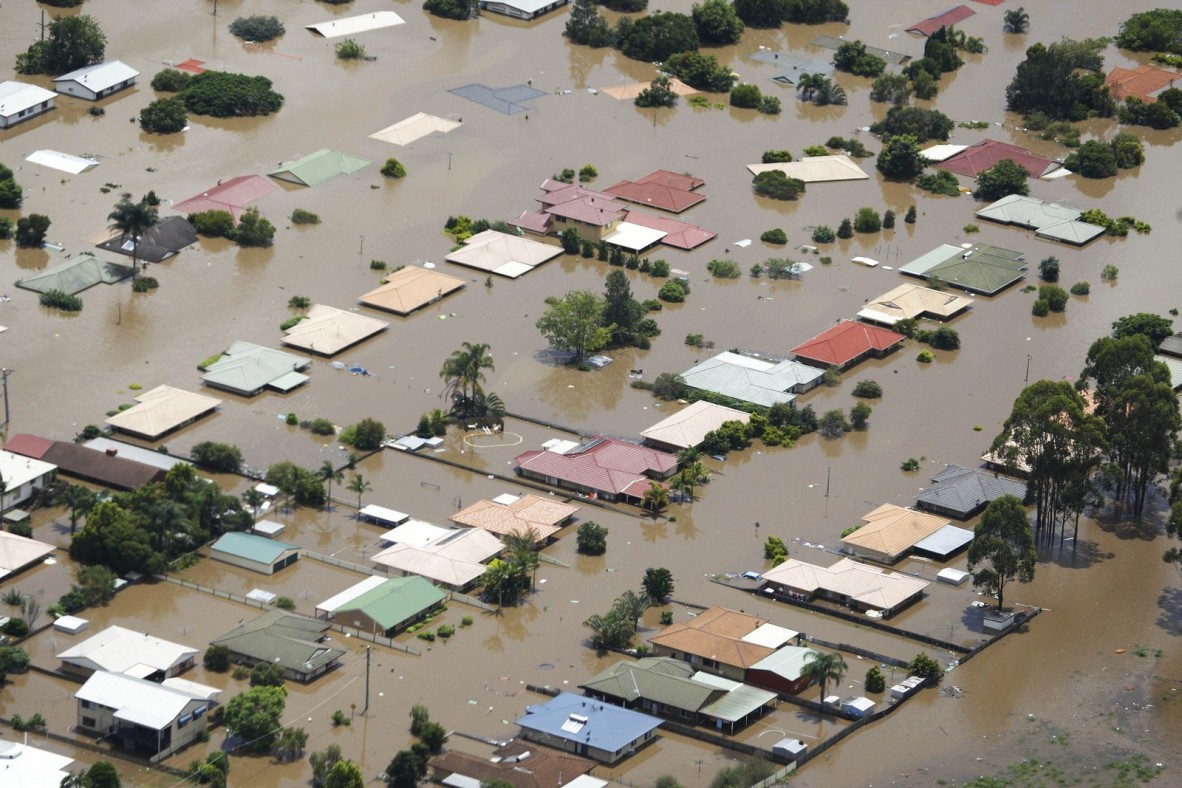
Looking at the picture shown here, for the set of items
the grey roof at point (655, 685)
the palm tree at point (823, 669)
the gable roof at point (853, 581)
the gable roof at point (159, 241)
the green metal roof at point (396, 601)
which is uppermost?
the palm tree at point (823, 669)

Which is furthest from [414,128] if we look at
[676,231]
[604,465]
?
[604,465]

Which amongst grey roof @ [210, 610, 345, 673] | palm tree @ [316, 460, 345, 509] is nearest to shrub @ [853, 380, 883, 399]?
palm tree @ [316, 460, 345, 509]

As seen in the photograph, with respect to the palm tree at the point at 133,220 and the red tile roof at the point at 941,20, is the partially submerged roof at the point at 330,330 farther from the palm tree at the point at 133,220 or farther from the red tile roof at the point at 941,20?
the red tile roof at the point at 941,20

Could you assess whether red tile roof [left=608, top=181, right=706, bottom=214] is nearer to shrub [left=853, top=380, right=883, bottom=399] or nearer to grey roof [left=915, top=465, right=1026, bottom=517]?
shrub [left=853, top=380, right=883, bottom=399]

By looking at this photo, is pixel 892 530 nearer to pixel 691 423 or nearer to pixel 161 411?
pixel 691 423

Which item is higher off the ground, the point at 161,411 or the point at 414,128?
the point at 161,411

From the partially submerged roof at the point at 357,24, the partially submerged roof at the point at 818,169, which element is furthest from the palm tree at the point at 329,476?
the partially submerged roof at the point at 357,24
